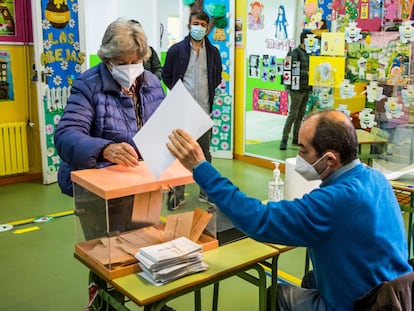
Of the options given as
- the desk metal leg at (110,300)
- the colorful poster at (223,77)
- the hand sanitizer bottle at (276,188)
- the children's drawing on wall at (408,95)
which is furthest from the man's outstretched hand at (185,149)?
the colorful poster at (223,77)

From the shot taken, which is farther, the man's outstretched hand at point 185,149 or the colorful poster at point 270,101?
the colorful poster at point 270,101

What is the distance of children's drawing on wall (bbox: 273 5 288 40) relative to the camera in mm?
5613

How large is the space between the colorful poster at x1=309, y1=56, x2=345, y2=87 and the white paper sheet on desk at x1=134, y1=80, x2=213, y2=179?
3590 millimetres

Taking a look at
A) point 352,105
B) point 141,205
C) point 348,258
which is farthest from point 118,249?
point 352,105

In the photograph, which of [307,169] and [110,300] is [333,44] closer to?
[307,169]

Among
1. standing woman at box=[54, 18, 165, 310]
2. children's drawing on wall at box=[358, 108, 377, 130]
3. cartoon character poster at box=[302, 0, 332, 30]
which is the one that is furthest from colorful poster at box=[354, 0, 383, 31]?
standing woman at box=[54, 18, 165, 310]

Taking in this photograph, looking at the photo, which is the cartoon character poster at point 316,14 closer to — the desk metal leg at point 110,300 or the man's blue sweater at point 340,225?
the man's blue sweater at point 340,225

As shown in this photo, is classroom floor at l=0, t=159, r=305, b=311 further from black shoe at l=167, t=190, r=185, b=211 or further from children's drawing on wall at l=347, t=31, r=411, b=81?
children's drawing on wall at l=347, t=31, r=411, b=81

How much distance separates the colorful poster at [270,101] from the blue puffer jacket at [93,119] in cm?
390

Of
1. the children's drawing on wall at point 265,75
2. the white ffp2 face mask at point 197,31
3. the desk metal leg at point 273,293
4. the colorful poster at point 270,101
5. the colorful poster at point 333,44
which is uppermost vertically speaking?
the white ffp2 face mask at point 197,31

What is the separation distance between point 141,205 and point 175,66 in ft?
10.4

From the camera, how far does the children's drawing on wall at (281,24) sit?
5.61 m

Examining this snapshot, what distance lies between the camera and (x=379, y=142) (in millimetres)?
4625

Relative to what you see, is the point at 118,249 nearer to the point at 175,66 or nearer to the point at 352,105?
the point at 175,66
